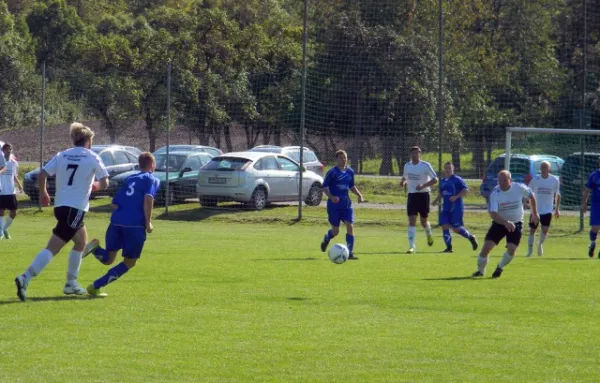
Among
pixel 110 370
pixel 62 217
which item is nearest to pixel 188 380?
pixel 110 370

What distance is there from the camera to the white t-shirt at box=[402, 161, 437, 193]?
2128 cm

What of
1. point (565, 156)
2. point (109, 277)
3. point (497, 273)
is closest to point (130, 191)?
point (109, 277)

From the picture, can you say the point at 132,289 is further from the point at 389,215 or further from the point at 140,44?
the point at 140,44

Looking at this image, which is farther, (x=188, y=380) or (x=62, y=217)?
(x=62, y=217)

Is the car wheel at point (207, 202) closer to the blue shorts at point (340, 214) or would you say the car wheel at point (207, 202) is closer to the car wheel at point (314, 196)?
the car wheel at point (314, 196)

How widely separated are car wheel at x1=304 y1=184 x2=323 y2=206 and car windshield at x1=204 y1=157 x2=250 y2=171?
2.40 m

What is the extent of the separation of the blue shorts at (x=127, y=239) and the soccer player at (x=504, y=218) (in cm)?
588

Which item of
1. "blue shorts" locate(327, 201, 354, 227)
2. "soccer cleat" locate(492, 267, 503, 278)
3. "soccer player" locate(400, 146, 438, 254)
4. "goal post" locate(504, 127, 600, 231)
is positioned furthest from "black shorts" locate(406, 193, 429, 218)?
"goal post" locate(504, 127, 600, 231)

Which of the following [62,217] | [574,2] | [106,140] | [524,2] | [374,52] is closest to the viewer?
[62,217]

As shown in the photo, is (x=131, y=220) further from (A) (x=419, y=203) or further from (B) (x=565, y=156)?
(B) (x=565, y=156)

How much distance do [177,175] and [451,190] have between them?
11561mm

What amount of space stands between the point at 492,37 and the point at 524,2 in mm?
2293

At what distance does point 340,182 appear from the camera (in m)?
19.0

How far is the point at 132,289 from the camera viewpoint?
42.2 ft
